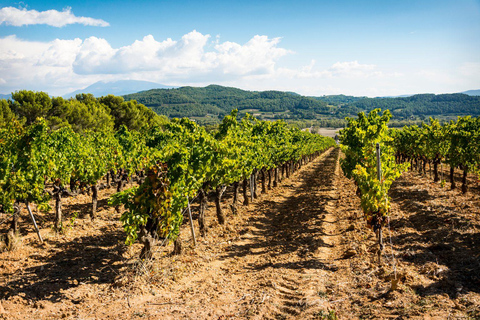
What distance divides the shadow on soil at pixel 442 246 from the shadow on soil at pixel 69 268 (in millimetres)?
9348

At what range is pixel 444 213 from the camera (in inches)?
521

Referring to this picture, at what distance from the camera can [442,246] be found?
9.95 m

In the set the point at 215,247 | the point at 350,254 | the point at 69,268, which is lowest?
the point at 215,247

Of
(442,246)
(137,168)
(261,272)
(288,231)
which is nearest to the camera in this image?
(261,272)

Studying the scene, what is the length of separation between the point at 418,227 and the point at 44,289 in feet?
45.9

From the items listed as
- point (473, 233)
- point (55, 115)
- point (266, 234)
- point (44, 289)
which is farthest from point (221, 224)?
point (55, 115)

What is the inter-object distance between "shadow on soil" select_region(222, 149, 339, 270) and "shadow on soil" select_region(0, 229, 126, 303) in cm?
440

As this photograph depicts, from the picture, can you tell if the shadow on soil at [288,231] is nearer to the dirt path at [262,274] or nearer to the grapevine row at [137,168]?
the dirt path at [262,274]

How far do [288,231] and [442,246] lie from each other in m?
5.80

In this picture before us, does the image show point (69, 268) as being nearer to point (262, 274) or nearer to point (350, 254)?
point (262, 274)

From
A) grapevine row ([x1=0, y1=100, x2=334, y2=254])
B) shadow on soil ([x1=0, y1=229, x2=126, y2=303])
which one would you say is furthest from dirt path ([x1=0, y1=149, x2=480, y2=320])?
grapevine row ([x1=0, y1=100, x2=334, y2=254])

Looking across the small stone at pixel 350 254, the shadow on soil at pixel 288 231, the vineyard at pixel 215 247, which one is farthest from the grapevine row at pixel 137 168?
the small stone at pixel 350 254

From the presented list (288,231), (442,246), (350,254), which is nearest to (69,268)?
(288,231)

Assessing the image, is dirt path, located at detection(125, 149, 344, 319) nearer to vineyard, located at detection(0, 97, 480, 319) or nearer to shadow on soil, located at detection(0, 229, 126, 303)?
vineyard, located at detection(0, 97, 480, 319)
